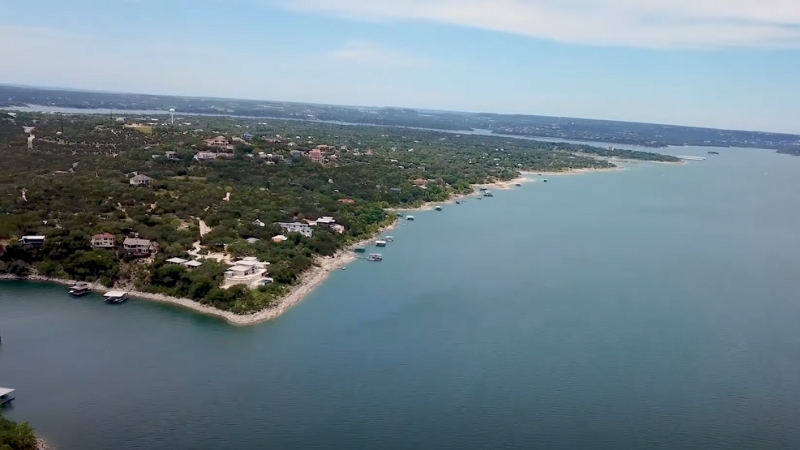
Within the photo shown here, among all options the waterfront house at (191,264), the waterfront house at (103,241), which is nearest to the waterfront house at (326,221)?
the waterfront house at (191,264)

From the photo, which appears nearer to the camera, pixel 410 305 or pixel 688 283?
pixel 410 305

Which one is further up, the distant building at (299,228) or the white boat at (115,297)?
the distant building at (299,228)

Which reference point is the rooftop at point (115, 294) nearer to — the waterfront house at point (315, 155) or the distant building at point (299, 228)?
the distant building at point (299, 228)

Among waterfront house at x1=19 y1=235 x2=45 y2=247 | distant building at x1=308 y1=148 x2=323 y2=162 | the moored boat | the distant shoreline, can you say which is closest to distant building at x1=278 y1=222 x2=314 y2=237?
the distant shoreline

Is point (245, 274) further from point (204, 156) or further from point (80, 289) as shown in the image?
point (204, 156)

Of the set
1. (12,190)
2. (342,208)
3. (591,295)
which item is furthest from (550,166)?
(12,190)

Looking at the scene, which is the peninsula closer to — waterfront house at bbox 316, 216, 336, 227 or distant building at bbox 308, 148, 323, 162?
waterfront house at bbox 316, 216, 336, 227

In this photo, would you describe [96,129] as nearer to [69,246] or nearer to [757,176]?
[69,246]

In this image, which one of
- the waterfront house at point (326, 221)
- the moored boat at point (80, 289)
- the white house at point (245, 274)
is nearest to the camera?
the moored boat at point (80, 289)
